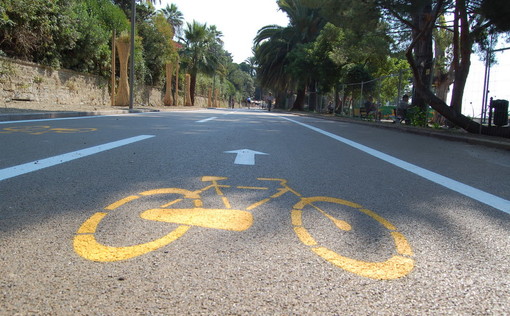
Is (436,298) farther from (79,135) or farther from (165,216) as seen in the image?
(79,135)

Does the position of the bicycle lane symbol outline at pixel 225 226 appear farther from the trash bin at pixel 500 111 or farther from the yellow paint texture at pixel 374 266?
Answer: the trash bin at pixel 500 111

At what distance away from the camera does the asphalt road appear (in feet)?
5.64

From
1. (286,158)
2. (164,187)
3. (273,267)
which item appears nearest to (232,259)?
(273,267)

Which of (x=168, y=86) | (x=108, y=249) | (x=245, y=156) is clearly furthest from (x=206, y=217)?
(x=168, y=86)

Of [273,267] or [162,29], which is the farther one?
[162,29]

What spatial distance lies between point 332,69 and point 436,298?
30.2 m

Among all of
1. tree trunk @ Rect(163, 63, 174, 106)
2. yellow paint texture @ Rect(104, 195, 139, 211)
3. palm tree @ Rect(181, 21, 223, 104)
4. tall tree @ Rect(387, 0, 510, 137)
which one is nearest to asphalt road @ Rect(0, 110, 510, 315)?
yellow paint texture @ Rect(104, 195, 139, 211)

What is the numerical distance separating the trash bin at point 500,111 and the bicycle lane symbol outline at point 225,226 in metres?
9.33

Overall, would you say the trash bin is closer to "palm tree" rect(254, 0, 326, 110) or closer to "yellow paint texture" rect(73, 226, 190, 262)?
"yellow paint texture" rect(73, 226, 190, 262)

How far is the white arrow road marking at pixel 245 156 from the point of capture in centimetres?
511

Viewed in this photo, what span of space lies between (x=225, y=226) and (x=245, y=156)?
311 centimetres

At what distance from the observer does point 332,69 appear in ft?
100

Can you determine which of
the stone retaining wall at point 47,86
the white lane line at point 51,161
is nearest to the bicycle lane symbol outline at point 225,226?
the white lane line at point 51,161

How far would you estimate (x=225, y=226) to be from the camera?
8.43 ft
